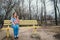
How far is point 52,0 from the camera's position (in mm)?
25250

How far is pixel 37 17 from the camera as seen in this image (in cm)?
2739

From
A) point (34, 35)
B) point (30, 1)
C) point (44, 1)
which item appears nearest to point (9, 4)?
point (30, 1)

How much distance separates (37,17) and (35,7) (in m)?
1.67

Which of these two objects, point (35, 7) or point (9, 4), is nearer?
point (9, 4)

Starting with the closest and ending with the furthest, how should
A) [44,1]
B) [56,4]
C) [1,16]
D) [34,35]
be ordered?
[34,35], [1,16], [56,4], [44,1]

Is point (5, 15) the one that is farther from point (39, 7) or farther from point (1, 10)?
point (39, 7)

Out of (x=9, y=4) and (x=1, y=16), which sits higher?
(x=9, y=4)

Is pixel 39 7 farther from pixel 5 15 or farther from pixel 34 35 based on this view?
pixel 34 35

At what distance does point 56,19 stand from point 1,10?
8.31 m

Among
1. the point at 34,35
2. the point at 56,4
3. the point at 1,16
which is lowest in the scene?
the point at 34,35

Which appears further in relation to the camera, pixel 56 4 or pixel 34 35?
pixel 56 4

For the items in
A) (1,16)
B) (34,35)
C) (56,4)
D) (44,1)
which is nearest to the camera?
(34,35)

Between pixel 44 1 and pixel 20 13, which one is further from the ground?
pixel 44 1

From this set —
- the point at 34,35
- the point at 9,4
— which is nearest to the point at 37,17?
the point at 9,4
